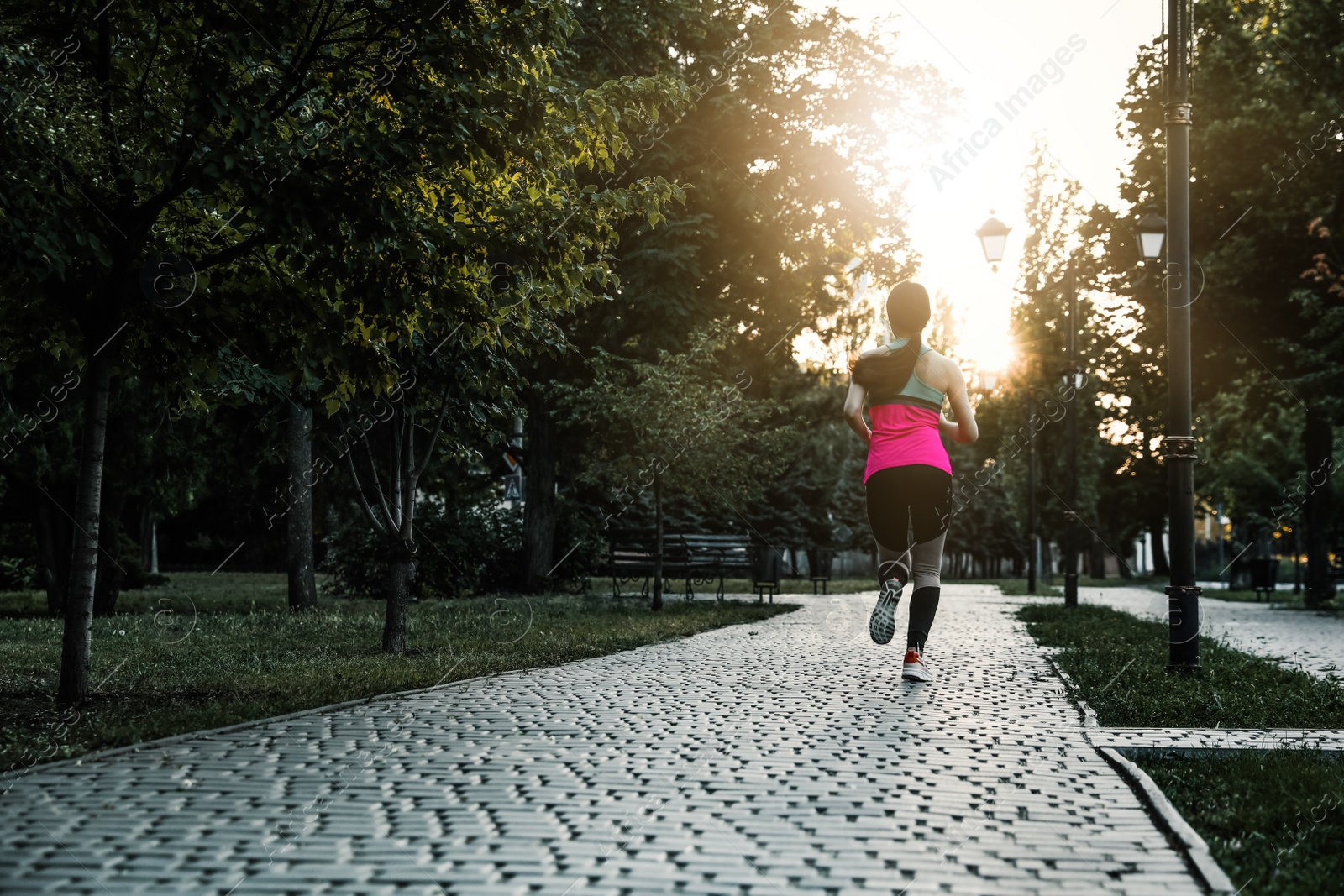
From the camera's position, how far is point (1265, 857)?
3.69m

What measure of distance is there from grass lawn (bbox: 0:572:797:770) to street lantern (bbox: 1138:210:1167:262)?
21.2 feet

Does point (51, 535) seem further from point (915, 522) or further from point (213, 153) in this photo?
point (915, 522)

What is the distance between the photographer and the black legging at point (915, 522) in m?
7.29

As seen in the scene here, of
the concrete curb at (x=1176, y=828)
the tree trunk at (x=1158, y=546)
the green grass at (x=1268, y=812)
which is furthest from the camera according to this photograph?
the tree trunk at (x=1158, y=546)

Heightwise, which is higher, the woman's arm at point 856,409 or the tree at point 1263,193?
the tree at point 1263,193

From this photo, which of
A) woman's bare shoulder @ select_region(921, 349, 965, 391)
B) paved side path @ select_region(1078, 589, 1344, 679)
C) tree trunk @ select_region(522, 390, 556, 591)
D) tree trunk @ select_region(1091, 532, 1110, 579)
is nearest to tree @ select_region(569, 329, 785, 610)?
tree trunk @ select_region(522, 390, 556, 591)

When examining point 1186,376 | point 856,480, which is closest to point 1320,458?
point 1186,376

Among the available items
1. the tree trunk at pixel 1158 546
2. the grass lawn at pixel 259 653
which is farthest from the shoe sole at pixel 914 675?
the tree trunk at pixel 1158 546

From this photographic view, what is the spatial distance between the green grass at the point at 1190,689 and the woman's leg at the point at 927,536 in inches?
41.1

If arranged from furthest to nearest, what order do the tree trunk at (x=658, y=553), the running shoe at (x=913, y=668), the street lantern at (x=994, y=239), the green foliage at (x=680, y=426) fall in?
the street lantern at (x=994, y=239), the tree trunk at (x=658, y=553), the green foliage at (x=680, y=426), the running shoe at (x=913, y=668)

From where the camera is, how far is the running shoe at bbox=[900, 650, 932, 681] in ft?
25.5

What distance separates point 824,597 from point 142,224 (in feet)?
60.0

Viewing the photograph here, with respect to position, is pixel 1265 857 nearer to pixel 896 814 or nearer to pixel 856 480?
pixel 896 814

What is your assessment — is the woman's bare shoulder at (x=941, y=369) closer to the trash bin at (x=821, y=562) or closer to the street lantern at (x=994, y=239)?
the street lantern at (x=994, y=239)
